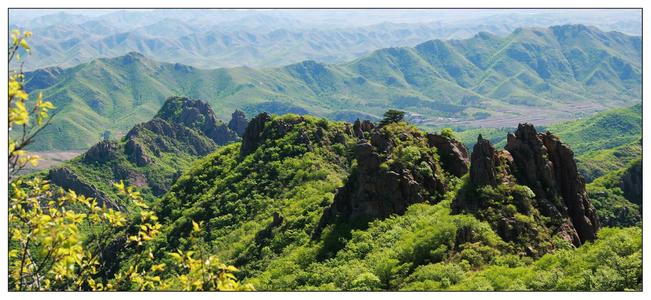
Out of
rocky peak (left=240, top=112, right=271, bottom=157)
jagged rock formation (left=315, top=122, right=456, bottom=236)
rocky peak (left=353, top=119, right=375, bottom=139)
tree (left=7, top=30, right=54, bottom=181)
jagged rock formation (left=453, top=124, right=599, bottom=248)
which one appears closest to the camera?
tree (left=7, top=30, right=54, bottom=181)

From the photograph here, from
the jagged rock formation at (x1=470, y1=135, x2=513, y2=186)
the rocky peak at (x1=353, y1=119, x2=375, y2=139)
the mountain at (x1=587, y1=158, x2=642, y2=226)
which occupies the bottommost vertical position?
the mountain at (x1=587, y1=158, x2=642, y2=226)

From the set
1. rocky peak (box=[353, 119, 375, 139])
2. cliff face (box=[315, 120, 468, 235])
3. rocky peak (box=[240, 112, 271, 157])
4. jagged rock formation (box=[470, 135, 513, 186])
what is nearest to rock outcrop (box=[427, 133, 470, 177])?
cliff face (box=[315, 120, 468, 235])

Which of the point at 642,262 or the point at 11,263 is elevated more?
the point at 11,263

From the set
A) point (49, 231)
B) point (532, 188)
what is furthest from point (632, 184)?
point (49, 231)

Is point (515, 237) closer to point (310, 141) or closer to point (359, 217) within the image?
point (359, 217)

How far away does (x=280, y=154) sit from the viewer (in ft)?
376

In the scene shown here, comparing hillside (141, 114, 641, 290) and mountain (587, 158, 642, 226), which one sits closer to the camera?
hillside (141, 114, 641, 290)

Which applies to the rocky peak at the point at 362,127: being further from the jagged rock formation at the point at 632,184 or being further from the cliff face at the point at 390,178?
the jagged rock formation at the point at 632,184

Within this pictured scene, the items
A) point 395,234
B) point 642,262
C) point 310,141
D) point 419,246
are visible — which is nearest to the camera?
point 642,262

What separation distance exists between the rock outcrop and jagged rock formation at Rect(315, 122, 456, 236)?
7.26 feet

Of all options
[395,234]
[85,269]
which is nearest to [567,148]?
[395,234]

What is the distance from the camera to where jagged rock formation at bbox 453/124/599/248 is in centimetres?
6103

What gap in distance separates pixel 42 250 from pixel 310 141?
90.6m

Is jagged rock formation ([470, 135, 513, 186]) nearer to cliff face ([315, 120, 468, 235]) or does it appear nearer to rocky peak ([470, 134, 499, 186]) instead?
rocky peak ([470, 134, 499, 186])
